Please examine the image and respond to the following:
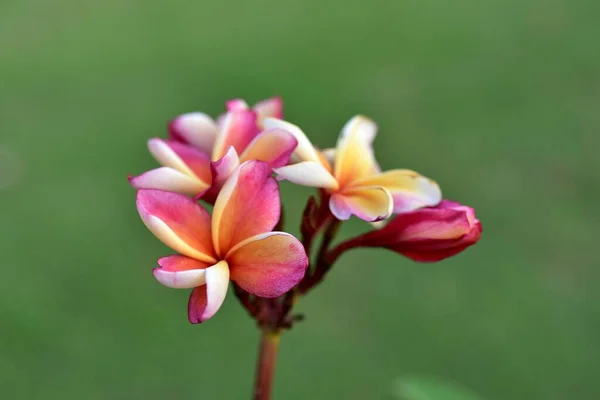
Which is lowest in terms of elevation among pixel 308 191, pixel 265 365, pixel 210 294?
pixel 308 191

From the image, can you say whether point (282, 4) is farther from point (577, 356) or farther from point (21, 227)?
point (577, 356)

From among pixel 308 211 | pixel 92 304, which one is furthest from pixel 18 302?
pixel 308 211

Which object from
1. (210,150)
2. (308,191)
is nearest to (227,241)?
(210,150)

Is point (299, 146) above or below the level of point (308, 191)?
above

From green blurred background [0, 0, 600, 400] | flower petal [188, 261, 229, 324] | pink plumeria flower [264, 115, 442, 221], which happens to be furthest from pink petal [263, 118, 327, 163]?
green blurred background [0, 0, 600, 400]

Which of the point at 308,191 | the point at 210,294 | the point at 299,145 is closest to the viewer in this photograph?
the point at 210,294

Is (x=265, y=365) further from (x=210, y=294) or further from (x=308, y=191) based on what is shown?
(x=308, y=191)
